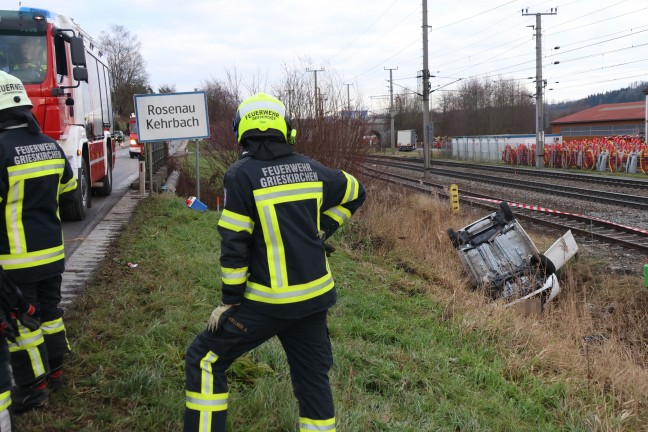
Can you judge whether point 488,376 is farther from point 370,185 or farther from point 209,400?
point 370,185

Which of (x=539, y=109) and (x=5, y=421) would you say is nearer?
(x=5, y=421)

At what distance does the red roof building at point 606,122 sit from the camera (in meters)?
58.8

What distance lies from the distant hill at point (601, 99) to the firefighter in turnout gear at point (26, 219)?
88.1 meters

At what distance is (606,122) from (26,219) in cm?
6568

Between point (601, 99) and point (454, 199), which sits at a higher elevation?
point (601, 99)

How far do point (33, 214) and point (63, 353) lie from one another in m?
0.93

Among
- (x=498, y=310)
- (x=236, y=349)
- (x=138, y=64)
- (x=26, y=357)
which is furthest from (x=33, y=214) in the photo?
(x=138, y=64)

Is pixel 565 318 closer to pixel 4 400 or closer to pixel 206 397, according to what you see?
pixel 206 397

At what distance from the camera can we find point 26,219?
11.9ft

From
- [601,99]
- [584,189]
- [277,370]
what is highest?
[601,99]

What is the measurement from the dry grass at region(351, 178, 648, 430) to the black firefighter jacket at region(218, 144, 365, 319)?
2531 millimetres

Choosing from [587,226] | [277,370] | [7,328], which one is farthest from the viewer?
[587,226]

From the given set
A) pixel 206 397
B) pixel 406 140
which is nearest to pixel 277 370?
pixel 206 397

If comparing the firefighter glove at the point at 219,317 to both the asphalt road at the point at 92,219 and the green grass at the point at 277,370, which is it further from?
the asphalt road at the point at 92,219
